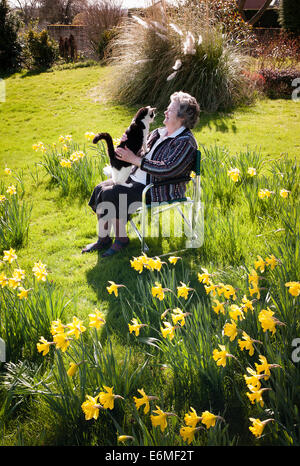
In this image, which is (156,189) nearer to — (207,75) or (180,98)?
(180,98)

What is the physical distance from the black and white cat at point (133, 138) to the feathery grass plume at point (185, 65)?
147 inches

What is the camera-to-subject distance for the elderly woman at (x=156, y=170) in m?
2.54

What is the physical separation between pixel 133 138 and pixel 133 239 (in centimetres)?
90

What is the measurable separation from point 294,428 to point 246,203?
203 centimetres

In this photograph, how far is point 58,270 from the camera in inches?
109

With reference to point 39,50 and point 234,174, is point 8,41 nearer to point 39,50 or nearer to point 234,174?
point 39,50

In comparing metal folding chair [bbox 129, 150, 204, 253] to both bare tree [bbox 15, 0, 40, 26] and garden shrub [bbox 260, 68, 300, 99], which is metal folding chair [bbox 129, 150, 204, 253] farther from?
bare tree [bbox 15, 0, 40, 26]

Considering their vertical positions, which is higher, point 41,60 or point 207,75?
point 41,60

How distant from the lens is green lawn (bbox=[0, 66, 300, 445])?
161 cm

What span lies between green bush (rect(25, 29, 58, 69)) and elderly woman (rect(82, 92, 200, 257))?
1015 cm

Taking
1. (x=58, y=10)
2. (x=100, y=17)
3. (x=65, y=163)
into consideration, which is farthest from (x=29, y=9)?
(x=65, y=163)

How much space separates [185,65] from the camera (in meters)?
6.11

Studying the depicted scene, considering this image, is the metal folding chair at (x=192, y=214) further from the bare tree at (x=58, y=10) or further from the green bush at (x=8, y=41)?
the bare tree at (x=58, y=10)
